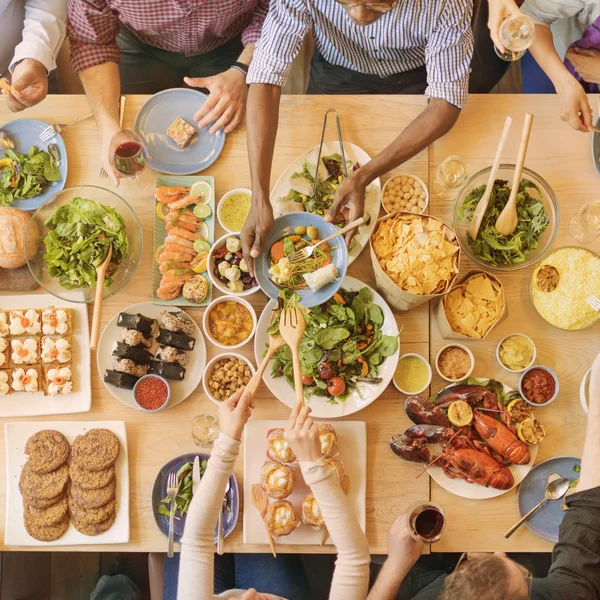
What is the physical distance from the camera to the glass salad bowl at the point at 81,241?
2.11m

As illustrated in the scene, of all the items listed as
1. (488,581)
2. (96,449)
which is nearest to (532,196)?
(488,581)

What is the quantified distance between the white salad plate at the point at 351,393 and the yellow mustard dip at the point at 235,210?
38cm

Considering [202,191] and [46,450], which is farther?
[202,191]

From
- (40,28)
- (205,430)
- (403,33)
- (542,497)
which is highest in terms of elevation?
(403,33)

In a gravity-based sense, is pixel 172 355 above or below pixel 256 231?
below

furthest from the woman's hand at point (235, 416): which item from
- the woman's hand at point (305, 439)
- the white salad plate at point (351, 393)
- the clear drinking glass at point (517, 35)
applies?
the clear drinking glass at point (517, 35)

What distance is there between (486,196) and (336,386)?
90 cm

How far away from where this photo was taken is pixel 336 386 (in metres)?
2.09

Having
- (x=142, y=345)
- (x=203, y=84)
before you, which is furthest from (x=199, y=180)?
(x=142, y=345)

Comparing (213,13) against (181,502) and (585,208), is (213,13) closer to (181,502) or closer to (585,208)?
(585,208)

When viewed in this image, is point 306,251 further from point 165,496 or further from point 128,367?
point 165,496

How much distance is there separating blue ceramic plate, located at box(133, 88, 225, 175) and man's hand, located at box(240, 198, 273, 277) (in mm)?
395

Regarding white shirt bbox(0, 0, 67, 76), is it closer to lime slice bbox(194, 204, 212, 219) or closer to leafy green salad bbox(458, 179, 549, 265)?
lime slice bbox(194, 204, 212, 219)

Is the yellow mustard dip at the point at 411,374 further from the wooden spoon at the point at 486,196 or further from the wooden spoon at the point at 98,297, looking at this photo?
the wooden spoon at the point at 98,297
